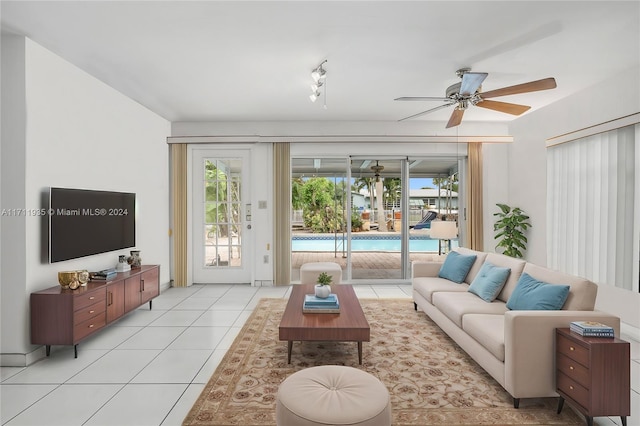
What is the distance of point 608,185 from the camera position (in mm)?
3795

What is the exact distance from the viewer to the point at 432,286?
3.88m

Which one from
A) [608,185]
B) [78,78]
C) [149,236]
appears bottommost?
[149,236]

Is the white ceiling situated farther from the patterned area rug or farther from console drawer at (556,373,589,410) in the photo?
the patterned area rug

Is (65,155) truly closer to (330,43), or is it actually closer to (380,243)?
(330,43)

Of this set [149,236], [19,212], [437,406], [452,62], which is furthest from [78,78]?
[437,406]

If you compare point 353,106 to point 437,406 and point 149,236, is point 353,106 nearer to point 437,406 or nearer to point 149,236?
point 149,236

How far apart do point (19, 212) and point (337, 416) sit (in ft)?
9.98

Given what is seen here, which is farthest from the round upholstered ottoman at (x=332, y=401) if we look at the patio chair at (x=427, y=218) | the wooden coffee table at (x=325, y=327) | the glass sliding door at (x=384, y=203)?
the patio chair at (x=427, y=218)

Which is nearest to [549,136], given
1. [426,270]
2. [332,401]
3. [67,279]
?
[426,270]

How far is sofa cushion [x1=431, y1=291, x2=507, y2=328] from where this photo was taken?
299cm

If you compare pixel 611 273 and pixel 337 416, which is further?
pixel 611 273

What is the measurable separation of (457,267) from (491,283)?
768 mm

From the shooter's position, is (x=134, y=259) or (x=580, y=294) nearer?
(x=580, y=294)

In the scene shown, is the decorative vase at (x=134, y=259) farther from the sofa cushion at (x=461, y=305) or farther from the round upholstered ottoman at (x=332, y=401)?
the sofa cushion at (x=461, y=305)
